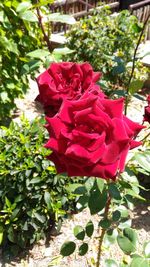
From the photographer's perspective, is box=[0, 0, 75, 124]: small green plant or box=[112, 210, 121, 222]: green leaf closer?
box=[112, 210, 121, 222]: green leaf

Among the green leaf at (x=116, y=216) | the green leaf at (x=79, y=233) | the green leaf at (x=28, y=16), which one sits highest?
the green leaf at (x=28, y=16)

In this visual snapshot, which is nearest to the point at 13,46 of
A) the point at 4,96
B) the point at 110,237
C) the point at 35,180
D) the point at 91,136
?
the point at 4,96

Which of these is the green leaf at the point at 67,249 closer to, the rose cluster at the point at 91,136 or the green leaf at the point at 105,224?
the green leaf at the point at 105,224

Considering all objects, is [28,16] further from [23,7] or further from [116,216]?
[116,216]

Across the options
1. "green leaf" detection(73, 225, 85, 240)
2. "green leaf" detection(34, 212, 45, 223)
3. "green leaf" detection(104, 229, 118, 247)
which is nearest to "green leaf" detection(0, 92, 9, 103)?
"green leaf" detection(34, 212, 45, 223)

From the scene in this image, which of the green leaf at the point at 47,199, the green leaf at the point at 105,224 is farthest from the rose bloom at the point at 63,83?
the green leaf at the point at 47,199

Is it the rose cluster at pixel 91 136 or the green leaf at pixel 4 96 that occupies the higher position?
the rose cluster at pixel 91 136

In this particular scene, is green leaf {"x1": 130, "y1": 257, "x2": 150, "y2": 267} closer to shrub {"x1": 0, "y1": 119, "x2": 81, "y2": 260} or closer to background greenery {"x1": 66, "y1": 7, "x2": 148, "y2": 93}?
shrub {"x1": 0, "y1": 119, "x2": 81, "y2": 260}
